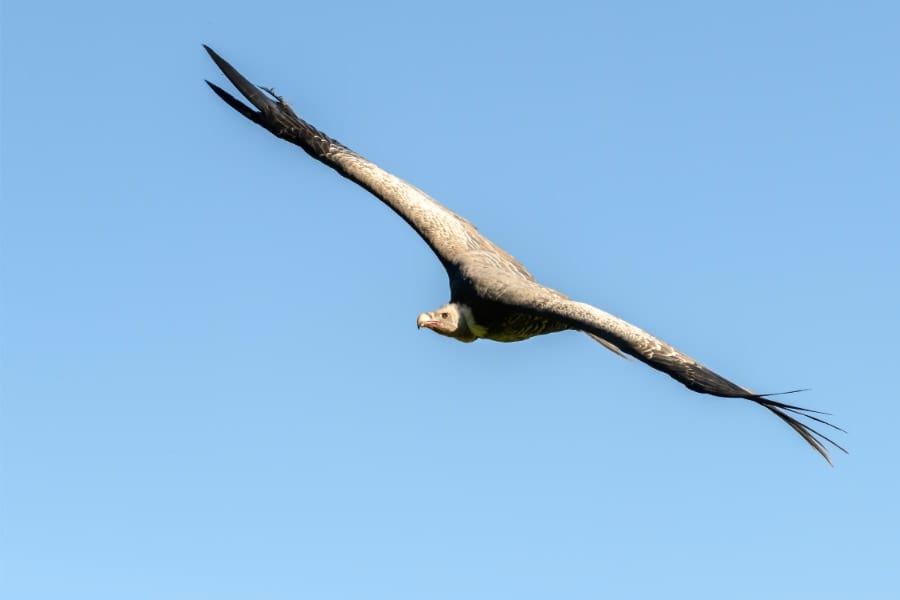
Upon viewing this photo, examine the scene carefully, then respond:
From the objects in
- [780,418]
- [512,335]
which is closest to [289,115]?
[512,335]

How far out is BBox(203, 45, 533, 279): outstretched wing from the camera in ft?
65.0

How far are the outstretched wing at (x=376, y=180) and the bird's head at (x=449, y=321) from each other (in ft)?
2.30

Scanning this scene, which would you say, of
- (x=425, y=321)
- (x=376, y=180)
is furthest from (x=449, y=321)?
(x=376, y=180)

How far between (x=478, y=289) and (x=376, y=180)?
115 inches

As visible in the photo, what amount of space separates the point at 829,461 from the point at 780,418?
35.0 inches

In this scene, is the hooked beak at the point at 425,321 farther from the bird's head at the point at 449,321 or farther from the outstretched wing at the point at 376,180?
the outstretched wing at the point at 376,180

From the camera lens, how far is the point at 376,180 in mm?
20531

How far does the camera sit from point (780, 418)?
616 inches

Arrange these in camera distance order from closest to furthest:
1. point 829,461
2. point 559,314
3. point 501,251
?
point 829,461
point 559,314
point 501,251

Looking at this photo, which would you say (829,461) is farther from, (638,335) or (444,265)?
(444,265)

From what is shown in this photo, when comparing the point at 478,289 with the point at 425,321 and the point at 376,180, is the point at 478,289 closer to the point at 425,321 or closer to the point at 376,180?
the point at 425,321

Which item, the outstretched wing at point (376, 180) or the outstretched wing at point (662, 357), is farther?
the outstretched wing at point (376, 180)

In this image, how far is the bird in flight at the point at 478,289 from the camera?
15.9 m

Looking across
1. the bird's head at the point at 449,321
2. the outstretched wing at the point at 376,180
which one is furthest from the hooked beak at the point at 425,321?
the outstretched wing at the point at 376,180
